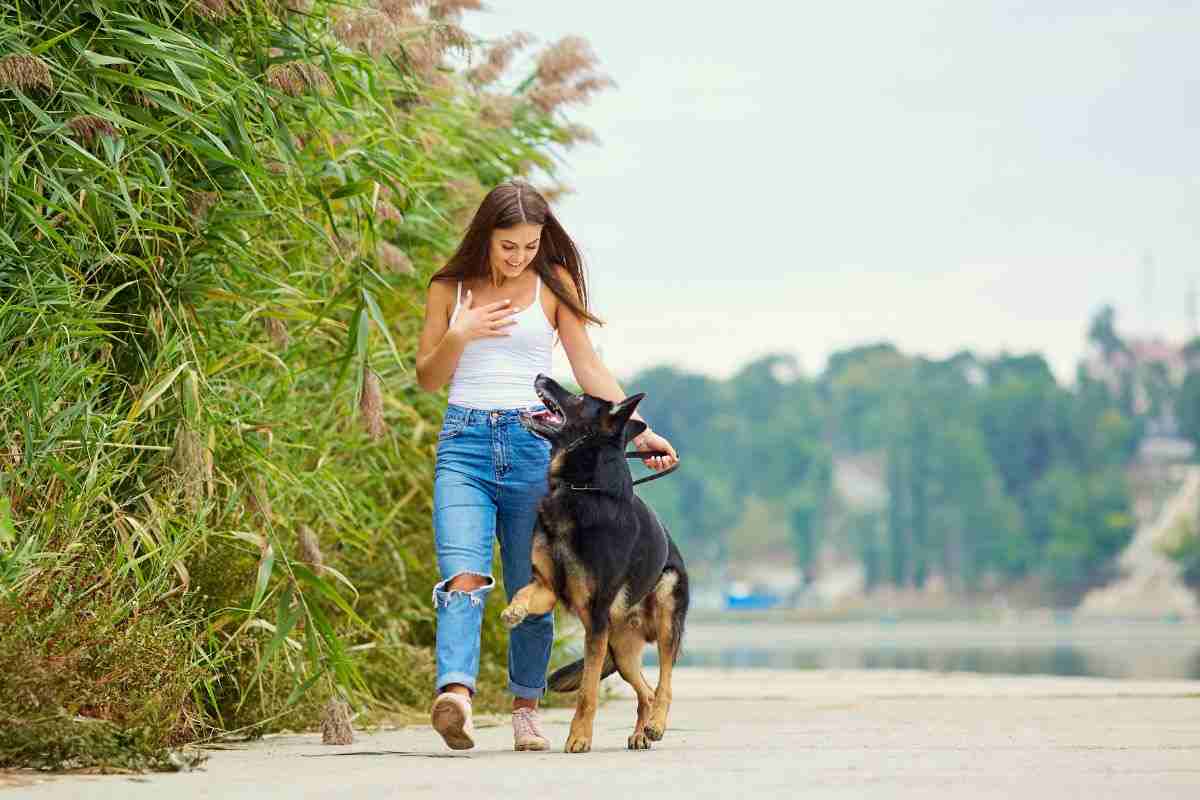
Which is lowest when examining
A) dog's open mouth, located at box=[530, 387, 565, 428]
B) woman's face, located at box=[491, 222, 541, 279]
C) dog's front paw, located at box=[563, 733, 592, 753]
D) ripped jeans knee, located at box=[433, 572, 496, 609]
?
dog's front paw, located at box=[563, 733, 592, 753]

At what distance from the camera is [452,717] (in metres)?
5.35

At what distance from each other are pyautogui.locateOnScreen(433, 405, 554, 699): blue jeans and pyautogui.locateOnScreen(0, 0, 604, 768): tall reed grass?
0.37 metres

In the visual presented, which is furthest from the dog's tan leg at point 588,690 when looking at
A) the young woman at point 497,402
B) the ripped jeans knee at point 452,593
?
the ripped jeans knee at point 452,593

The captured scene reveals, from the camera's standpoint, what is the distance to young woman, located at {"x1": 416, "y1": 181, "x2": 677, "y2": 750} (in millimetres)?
5684

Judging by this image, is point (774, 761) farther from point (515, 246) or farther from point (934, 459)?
point (934, 459)

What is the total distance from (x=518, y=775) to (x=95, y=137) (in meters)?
2.30

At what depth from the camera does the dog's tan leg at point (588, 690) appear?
5.58 m

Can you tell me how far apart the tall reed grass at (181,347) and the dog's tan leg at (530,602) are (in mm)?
620

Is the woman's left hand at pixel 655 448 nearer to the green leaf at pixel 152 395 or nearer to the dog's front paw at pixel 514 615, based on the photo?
the dog's front paw at pixel 514 615

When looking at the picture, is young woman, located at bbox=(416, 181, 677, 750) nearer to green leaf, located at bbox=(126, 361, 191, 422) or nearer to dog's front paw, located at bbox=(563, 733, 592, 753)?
dog's front paw, located at bbox=(563, 733, 592, 753)

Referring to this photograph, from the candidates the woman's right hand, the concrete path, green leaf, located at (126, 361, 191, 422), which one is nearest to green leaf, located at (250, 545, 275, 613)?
the concrete path

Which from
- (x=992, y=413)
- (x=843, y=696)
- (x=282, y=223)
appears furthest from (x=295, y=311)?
(x=992, y=413)

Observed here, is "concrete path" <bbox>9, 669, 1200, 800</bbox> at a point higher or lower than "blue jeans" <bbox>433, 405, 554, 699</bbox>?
lower

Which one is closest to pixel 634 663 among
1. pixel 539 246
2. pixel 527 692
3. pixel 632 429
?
pixel 527 692
